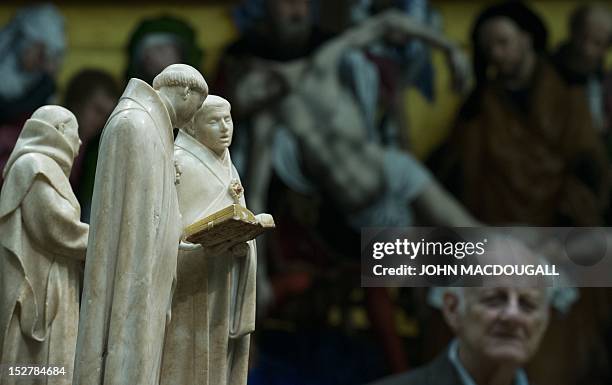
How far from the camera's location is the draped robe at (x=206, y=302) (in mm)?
9273

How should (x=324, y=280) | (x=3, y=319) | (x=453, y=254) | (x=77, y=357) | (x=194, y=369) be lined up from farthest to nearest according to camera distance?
1. (x=324, y=280)
2. (x=453, y=254)
3. (x=3, y=319)
4. (x=194, y=369)
5. (x=77, y=357)

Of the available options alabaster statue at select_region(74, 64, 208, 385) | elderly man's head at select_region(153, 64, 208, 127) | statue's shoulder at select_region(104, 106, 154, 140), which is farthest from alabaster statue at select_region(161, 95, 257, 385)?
statue's shoulder at select_region(104, 106, 154, 140)

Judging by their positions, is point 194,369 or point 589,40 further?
point 589,40

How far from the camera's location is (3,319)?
33.6 ft

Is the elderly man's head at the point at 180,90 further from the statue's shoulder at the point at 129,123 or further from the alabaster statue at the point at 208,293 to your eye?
the alabaster statue at the point at 208,293

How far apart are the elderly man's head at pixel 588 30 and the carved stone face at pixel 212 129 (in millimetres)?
10658

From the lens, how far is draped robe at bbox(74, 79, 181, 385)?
27.8 ft

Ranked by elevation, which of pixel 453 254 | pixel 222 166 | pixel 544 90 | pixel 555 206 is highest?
pixel 544 90

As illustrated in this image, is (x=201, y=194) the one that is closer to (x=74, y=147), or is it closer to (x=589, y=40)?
(x=74, y=147)

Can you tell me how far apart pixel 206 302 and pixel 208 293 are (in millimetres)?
62

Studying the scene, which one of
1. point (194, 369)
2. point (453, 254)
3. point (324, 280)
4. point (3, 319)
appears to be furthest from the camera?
point (324, 280)

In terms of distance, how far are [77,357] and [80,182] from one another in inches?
418

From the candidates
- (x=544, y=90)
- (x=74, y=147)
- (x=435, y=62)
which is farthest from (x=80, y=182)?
(x=74, y=147)

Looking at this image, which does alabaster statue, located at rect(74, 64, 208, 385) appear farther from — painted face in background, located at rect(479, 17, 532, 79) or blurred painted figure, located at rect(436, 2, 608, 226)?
painted face in background, located at rect(479, 17, 532, 79)
